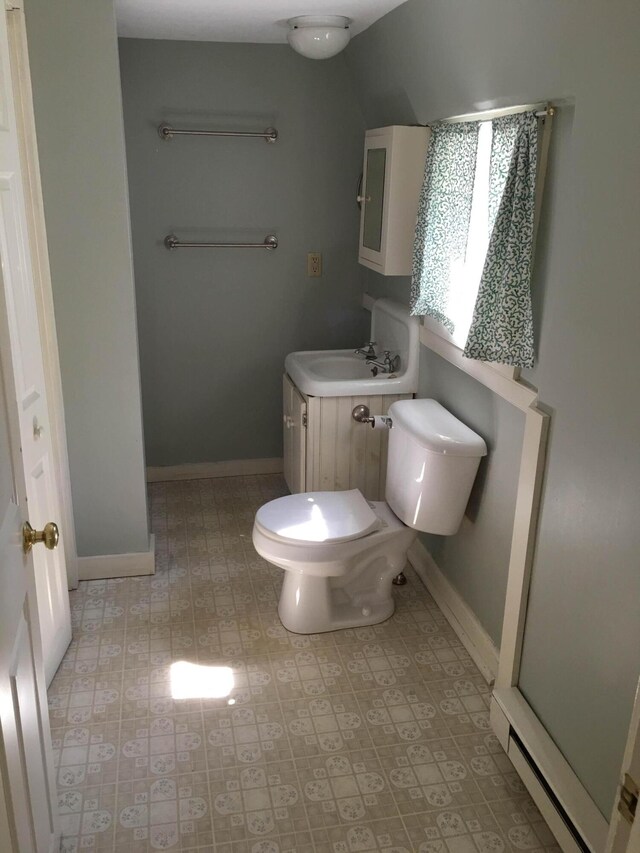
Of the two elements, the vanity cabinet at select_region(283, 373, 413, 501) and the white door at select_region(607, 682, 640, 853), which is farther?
the vanity cabinet at select_region(283, 373, 413, 501)

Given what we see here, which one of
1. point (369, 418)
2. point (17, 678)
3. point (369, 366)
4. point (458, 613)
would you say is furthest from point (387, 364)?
point (17, 678)

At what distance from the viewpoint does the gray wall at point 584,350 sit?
1.64 metres

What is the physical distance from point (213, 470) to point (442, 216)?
1.98m

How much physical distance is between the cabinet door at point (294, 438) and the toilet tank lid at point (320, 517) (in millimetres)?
376

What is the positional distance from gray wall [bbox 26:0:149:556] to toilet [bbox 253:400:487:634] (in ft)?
2.15

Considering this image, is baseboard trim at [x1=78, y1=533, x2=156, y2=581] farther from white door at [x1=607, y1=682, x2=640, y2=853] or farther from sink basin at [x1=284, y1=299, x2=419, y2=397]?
white door at [x1=607, y1=682, x2=640, y2=853]

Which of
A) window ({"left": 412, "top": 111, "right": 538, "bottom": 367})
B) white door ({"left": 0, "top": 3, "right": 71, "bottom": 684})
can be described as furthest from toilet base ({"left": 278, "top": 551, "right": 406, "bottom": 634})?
window ({"left": 412, "top": 111, "right": 538, "bottom": 367})

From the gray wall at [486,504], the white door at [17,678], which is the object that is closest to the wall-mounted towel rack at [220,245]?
the gray wall at [486,504]

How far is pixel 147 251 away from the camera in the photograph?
3.68m

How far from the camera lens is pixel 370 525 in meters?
2.74

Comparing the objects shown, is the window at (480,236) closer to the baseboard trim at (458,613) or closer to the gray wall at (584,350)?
the gray wall at (584,350)

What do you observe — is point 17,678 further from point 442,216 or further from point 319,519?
point 442,216

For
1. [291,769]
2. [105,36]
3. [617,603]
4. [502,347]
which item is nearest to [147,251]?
[105,36]

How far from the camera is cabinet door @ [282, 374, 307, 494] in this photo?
328 centimetres
